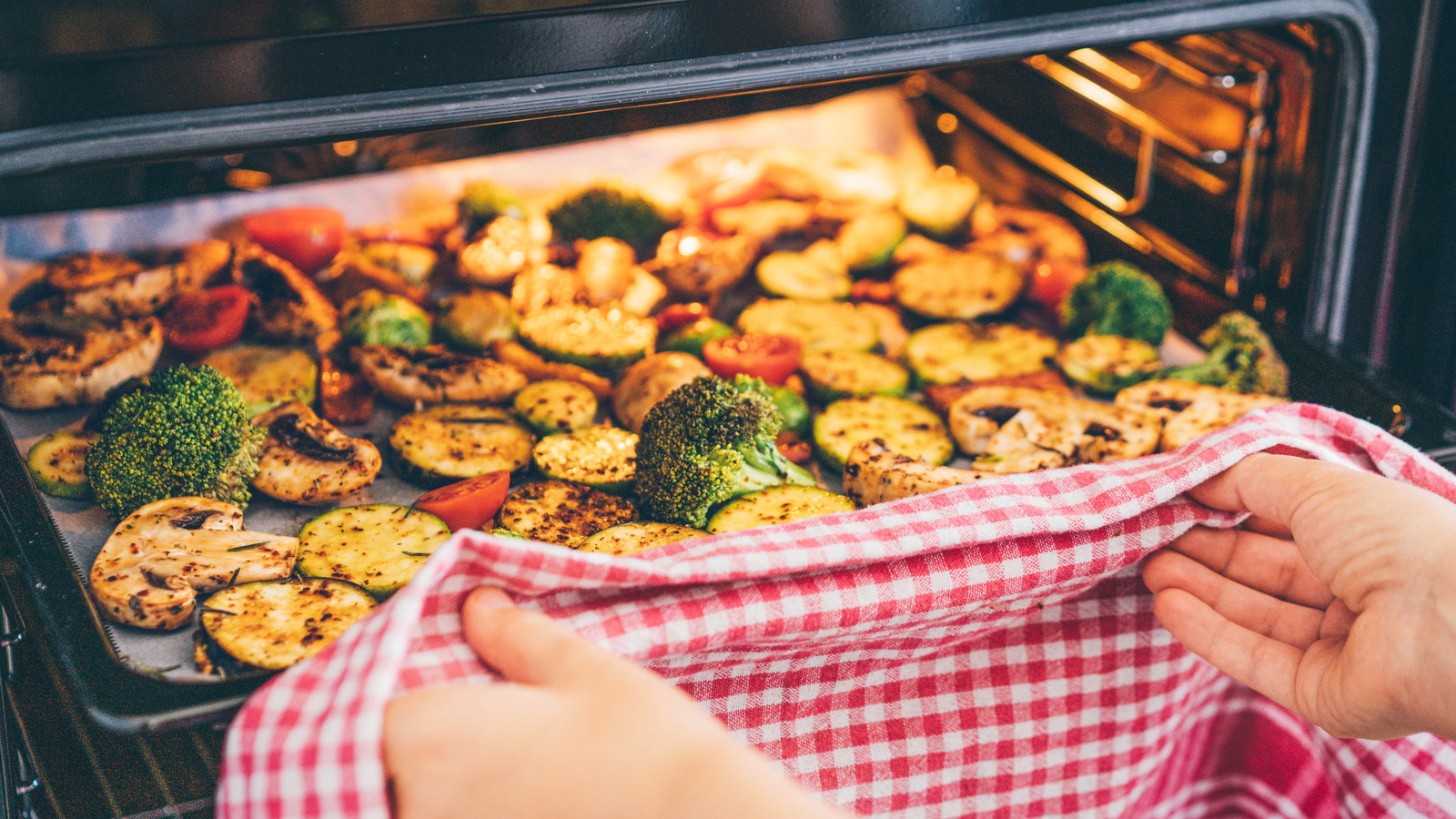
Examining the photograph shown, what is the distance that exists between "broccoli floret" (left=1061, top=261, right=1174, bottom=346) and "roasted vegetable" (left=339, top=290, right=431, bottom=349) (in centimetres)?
166

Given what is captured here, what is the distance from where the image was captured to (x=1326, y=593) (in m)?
1.49

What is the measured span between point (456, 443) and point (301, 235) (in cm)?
104

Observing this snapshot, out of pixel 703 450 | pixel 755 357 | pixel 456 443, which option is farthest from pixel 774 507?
pixel 456 443

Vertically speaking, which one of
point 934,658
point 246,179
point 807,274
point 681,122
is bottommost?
point 934,658

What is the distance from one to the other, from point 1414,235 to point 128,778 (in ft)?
8.78

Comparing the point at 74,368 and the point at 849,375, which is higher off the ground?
the point at 74,368

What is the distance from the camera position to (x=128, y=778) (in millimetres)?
1384

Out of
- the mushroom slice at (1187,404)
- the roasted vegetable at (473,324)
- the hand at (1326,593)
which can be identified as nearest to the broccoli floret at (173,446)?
the roasted vegetable at (473,324)

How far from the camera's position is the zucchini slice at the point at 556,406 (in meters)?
2.04

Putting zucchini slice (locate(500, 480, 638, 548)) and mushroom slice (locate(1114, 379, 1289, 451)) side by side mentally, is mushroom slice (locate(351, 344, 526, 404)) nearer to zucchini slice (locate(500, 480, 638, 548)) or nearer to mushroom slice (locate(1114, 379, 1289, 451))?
zucchini slice (locate(500, 480, 638, 548))

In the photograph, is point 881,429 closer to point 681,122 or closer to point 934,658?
point 934,658

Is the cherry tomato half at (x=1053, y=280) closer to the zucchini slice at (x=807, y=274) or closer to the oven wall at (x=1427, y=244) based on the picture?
the zucchini slice at (x=807, y=274)

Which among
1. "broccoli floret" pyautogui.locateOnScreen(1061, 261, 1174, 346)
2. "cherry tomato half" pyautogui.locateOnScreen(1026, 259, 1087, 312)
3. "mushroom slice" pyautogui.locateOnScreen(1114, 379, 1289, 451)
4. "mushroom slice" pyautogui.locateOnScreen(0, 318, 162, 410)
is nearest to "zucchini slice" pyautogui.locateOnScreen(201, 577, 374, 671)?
"mushroom slice" pyautogui.locateOnScreen(0, 318, 162, 410)

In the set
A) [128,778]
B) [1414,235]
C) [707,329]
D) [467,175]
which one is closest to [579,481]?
[707,329]
